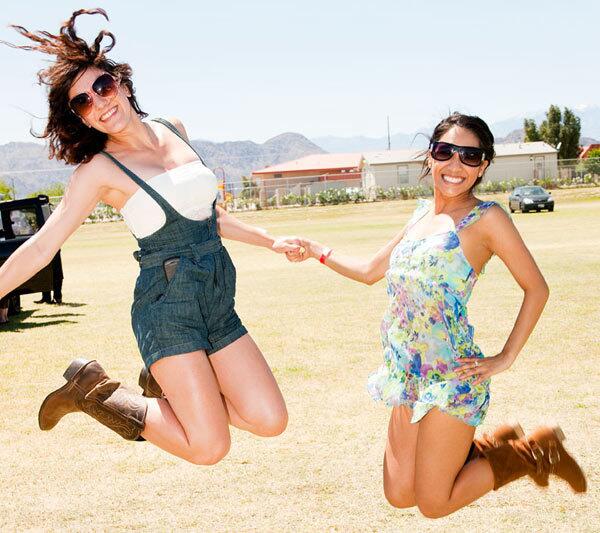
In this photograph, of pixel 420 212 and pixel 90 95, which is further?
pixel 420 212

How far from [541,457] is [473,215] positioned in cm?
127

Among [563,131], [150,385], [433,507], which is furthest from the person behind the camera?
[563,131]

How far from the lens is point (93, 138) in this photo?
3.87 meters

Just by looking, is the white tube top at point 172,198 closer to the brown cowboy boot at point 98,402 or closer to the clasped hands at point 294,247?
the brown cowboy boot at point 98,402

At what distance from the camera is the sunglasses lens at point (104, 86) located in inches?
148

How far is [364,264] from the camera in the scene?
4406 millimetres

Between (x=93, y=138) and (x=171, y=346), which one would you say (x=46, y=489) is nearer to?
(x=171, y=346)

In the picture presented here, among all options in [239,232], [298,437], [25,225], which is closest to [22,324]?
[25,225]

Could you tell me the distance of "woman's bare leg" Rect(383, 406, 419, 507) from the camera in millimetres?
3650

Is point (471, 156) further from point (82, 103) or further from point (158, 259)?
point (82, 103)

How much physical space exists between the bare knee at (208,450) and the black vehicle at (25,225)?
8155 mm

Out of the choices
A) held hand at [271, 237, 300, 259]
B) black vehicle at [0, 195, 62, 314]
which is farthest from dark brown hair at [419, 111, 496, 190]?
black vehicle at [0, 195, 62, 314]

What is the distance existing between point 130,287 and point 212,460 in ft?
41.8

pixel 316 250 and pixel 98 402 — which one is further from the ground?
pixel 316 250
